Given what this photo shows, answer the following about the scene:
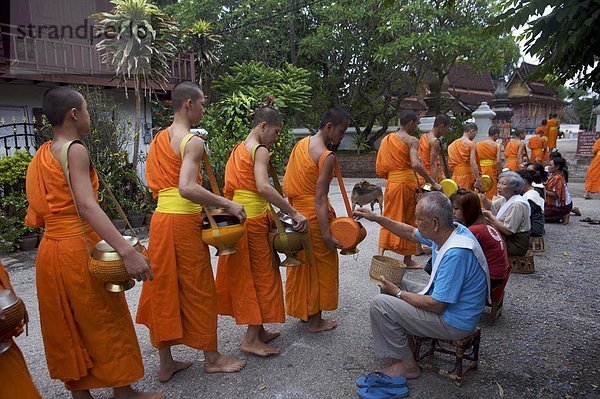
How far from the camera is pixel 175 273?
2.74 meters

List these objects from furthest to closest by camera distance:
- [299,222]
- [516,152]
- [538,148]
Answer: [538,148] < [516,152] < [299,222]

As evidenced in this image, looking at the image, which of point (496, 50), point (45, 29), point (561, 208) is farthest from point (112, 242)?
point (496, 50)

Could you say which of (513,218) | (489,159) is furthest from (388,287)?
(489,159)

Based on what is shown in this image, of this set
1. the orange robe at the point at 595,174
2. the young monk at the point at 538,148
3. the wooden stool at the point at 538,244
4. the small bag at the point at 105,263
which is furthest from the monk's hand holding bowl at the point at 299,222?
the young monk at the point at 538,148

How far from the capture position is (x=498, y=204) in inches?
219

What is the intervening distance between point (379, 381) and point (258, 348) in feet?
3.08

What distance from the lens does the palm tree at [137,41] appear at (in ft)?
28.8

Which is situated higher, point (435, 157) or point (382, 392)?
point (435, 157)

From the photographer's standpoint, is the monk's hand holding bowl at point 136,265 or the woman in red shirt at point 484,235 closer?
the monk's hand holding bowl at point 136,265

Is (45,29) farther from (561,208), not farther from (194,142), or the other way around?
(561,208)

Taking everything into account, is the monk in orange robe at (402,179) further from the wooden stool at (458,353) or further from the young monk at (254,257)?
the young monk at (254,257)

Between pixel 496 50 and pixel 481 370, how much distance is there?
12.8 meters

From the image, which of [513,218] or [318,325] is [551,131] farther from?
[318,325]

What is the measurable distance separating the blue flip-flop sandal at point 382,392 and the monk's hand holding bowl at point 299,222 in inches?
44.1
